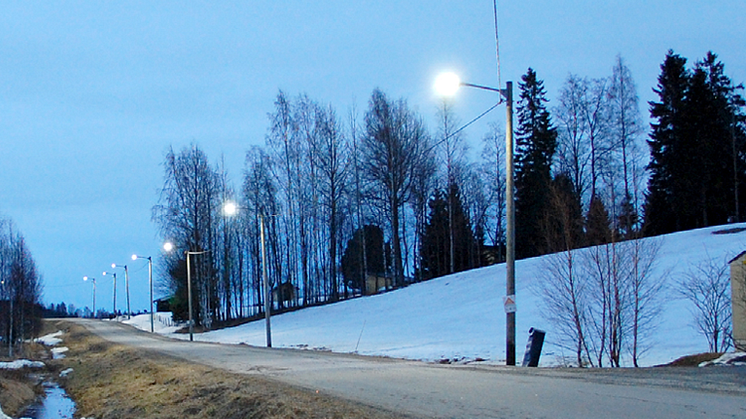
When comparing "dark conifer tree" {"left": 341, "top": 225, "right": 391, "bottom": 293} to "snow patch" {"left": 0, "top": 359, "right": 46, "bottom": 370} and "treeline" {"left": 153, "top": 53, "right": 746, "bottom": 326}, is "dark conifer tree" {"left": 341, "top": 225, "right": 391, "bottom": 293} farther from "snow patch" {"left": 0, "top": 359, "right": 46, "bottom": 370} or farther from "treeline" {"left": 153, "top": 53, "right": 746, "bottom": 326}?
"snow patch" {"left": 0, "top": 359, "right": 46, "bottom": 370}

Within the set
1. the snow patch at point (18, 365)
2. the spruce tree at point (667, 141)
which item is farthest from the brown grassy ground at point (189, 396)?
the spruce tree at point (667, 141)

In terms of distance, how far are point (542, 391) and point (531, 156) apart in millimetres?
57022

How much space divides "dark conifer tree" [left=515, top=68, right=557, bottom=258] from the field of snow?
55.1ft

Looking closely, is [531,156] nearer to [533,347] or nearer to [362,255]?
[362,255]

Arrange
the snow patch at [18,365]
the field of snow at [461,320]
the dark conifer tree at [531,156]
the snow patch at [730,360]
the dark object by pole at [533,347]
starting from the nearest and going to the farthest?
the snow patch at [730,360] → the dark object by pole at [533,347] → the field of snow at [461,320] → the snow patch at [18,365] → the dark conifer tree at [531,156]

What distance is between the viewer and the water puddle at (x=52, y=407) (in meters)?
17.4

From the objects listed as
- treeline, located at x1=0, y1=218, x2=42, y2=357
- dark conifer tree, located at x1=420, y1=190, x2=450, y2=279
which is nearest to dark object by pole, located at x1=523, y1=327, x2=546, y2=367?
treeline, located at x1=0, y1=218, x2=42, y2=357

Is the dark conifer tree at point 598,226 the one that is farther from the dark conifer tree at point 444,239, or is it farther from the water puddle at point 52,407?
the dark conifer tree at point 444,239

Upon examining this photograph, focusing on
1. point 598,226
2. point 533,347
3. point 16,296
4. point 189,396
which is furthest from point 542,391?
point 16,296

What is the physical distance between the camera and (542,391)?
10547 mm

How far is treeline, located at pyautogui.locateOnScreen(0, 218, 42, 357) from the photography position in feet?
149

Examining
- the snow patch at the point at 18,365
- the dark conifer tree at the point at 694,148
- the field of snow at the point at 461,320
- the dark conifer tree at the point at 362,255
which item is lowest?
the snow patch at the point at 18,365

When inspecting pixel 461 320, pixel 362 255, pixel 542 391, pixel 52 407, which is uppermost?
pixel 362 255

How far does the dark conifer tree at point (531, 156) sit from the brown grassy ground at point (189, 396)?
4618 centimetres
